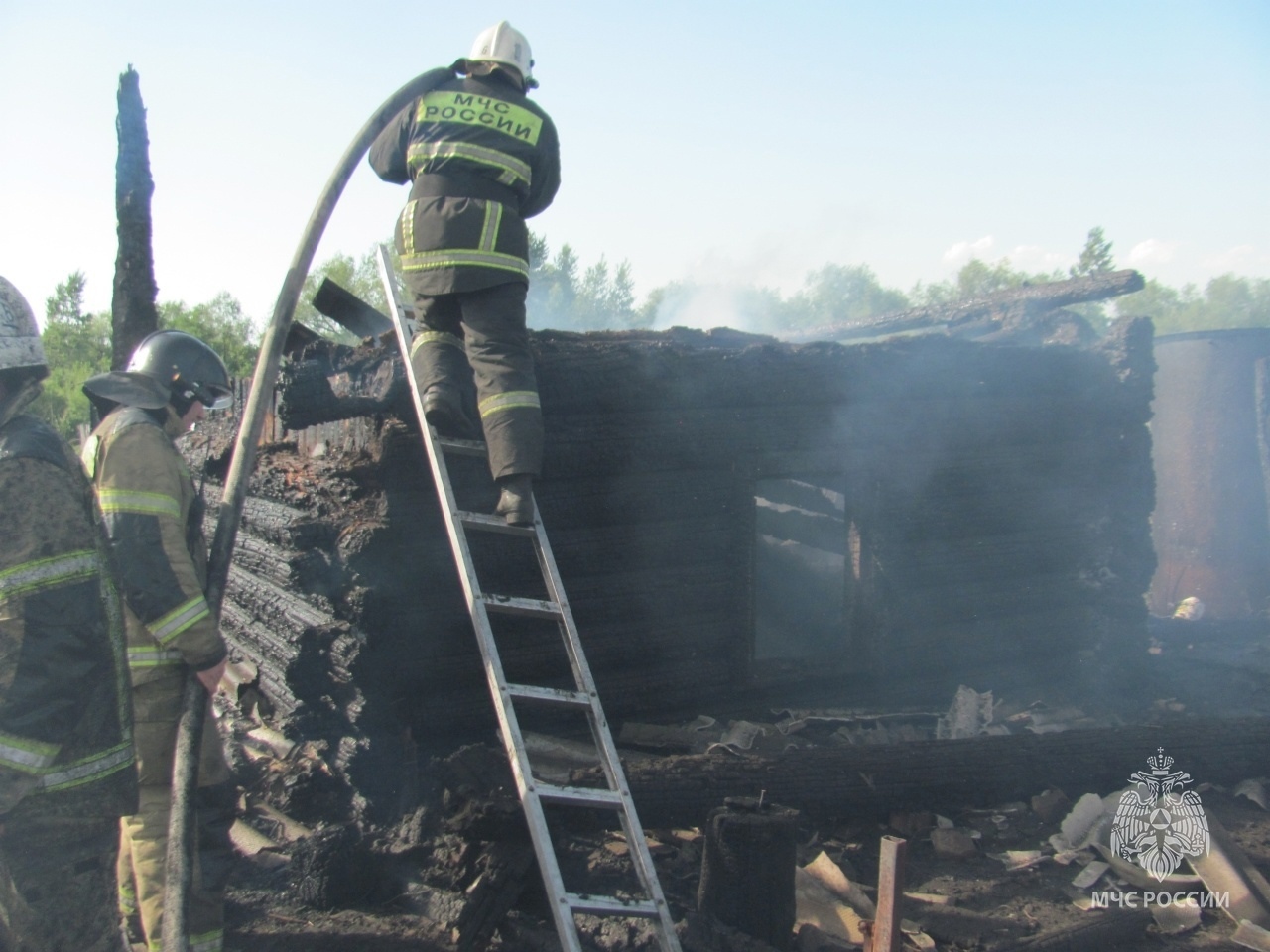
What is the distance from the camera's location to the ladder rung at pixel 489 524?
379cm

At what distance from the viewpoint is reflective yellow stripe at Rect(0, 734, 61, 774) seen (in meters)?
2.51

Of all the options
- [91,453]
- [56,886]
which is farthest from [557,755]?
[91,453]

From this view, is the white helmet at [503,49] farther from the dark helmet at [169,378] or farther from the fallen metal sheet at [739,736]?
the fallen metal sheet at [739,736]

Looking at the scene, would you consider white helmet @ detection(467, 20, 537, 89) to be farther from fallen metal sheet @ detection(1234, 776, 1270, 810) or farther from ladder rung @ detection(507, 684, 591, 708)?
fallen metal sheet @ detection(1234, 776, 1270, 810)

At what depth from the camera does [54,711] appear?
8.48ft

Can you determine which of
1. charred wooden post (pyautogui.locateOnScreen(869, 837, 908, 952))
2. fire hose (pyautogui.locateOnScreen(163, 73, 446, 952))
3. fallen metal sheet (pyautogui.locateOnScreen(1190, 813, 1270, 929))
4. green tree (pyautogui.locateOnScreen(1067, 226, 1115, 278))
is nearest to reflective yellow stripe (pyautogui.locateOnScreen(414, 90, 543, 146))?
fire hose (pyautogui.locateOnScreen(163, 73, 446, 952))

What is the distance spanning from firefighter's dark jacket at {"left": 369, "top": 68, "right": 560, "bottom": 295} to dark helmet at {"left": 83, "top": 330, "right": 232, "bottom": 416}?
93cm

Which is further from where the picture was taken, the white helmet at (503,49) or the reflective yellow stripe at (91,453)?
the white helmet at (503,49)

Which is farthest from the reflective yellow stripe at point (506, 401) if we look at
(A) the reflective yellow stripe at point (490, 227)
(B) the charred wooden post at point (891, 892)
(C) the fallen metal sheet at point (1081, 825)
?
(C) the fallen metal sheet at point (1081, 825)

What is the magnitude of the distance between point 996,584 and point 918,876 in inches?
119

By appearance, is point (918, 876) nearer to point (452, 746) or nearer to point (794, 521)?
point (452, 746)

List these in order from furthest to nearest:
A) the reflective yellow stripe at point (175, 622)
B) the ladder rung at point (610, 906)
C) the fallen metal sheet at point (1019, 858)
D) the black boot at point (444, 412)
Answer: the fallen metal sheet at point (1019, 858) → the black boot at point (444, 412) → the reflective yellow stripe at point (175, 622) → the ladder rung at point (610, 906)

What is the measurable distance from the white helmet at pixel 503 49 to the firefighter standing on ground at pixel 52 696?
87.4 inches

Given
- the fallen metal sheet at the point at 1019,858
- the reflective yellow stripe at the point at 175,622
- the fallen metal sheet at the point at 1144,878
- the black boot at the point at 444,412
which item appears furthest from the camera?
the fallen metal sheet at the point at 1019,858
